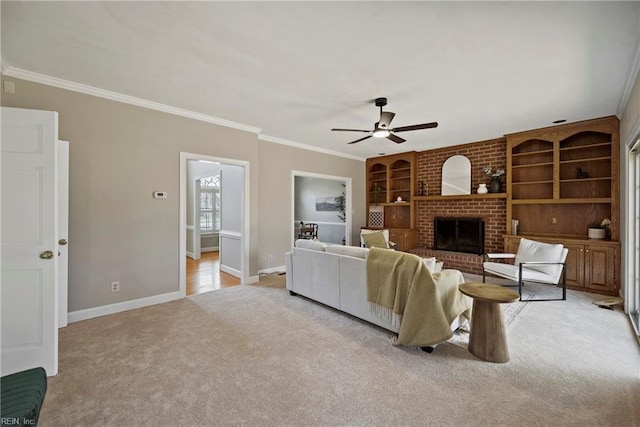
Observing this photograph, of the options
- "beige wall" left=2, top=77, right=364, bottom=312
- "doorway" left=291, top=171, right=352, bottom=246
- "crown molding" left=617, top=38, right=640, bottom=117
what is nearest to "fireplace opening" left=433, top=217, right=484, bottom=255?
"crown molding" left=617, top=38, right=640, bottom=117

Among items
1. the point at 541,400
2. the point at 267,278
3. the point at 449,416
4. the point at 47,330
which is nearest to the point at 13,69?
the point at 47,330

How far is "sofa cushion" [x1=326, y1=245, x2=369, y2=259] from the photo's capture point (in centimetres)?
312

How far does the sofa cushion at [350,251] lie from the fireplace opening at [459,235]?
3.66 metres

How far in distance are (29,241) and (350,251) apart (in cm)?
280

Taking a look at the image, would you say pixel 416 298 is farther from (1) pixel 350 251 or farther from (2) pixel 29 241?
(2) pixel 29 241

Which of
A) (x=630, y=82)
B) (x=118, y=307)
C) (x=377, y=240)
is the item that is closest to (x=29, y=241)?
(x=118, y=307)

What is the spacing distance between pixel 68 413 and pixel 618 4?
4436 millimetres

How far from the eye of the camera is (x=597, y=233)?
169 inches

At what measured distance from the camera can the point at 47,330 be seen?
2127mm

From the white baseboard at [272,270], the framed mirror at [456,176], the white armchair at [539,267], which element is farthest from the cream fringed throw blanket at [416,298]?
→ the framed mirror at [456,176]

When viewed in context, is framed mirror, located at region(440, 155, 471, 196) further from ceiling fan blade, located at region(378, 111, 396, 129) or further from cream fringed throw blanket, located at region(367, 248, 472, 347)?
cream fringed throw blanket, located at region(367, 248, 472, 347)

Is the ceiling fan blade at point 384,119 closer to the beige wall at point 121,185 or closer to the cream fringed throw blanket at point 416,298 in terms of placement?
the cream fringed throw blanket at point 416,298

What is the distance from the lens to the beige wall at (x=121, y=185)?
10.2 feet

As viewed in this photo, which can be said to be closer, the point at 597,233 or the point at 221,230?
the point at 597,233
